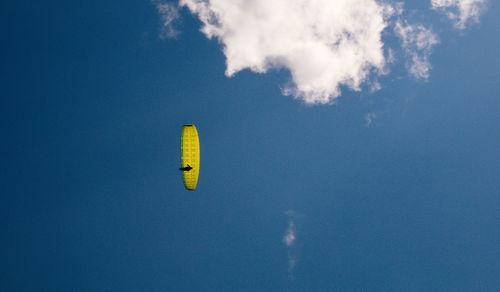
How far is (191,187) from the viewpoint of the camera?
54094mm

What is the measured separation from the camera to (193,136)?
50531mm

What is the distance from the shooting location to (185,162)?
49906 mm

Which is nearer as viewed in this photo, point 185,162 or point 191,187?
point 185,162

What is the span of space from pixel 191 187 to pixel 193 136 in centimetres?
924

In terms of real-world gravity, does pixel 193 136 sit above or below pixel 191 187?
above

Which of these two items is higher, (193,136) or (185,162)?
(193,136)

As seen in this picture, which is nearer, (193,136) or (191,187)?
(193,136)

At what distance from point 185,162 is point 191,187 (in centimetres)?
609

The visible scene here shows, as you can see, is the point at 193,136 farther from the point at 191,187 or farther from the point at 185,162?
the point at 191,187

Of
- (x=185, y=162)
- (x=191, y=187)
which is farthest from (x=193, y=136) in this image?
(x=191, y=187)

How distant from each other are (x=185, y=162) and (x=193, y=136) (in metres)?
4.25
